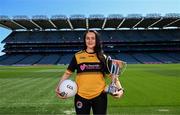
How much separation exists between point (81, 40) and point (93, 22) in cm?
992

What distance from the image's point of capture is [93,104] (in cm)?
633

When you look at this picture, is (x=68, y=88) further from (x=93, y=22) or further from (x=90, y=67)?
(x=93, y=22)

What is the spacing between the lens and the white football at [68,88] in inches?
250

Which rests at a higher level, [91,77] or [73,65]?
[73,65]

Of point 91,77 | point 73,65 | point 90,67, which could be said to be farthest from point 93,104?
point 73,65

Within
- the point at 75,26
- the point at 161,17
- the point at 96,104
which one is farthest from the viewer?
the point at 75,26

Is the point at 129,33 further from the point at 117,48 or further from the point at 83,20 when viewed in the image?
the point at 83,20

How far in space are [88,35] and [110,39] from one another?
102261 millimetres

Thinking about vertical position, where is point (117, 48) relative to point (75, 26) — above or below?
below

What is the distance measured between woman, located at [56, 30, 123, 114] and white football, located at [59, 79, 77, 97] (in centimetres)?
9

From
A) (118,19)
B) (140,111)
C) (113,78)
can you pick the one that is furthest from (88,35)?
(118,19)

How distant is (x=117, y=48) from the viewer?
362 ft

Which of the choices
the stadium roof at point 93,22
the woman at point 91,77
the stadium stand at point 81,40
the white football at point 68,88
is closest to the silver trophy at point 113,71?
the woman at point 91,77

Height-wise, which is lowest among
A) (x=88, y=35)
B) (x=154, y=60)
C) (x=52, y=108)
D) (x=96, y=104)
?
(x=154, y=60)
